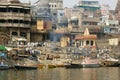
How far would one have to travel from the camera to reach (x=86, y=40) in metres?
61.3

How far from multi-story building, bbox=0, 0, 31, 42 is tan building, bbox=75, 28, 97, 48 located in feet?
27.8

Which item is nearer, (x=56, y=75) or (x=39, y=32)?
(x=56, y=75)

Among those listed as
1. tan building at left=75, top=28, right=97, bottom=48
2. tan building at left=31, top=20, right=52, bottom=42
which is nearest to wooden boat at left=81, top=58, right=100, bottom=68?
tan building at left=75, top=28, right=97, bottom=48

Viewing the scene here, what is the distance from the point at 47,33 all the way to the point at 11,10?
8.09m

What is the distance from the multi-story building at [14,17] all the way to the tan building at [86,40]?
8463 millimetres

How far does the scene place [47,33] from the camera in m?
62.5

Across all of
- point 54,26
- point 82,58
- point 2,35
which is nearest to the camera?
point 82,58

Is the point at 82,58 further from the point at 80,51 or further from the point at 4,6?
the point at 4,6

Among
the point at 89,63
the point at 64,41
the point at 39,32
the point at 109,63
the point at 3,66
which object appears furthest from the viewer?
the point at 39,32

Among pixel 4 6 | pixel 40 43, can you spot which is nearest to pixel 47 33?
pixel 40 43

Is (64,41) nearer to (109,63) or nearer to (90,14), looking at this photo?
(109,63)

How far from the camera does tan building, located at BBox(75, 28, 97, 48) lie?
2394 inches

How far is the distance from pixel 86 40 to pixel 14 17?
1229cm

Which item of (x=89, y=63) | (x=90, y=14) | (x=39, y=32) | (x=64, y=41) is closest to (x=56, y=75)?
(x=89, y=63)
